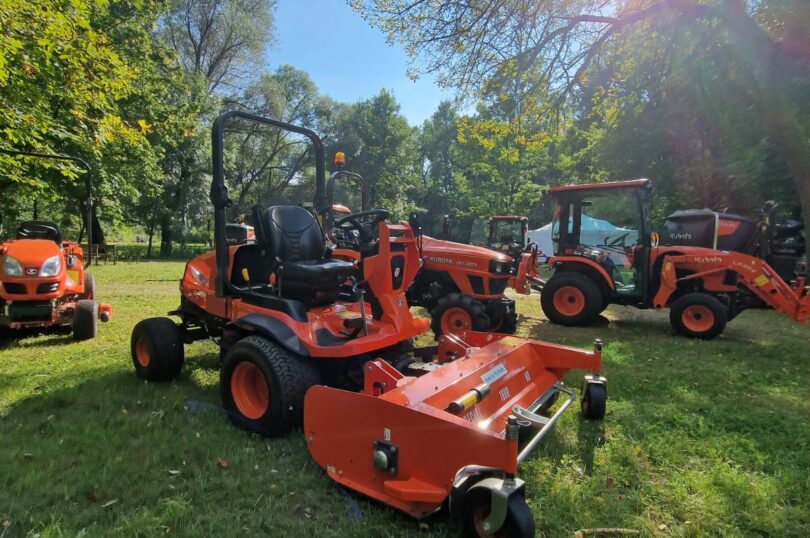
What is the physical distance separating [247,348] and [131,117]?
15.5 metres

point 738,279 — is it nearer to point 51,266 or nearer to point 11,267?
point 51,266

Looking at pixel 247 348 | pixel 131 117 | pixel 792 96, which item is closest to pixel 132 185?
pixel 131 117

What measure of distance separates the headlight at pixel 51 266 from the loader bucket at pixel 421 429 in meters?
4.73

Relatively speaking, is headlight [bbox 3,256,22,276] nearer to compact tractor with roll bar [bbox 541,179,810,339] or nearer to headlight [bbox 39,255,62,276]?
headlight [bbox 39,255,62,276]

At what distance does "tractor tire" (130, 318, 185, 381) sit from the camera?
424 cm

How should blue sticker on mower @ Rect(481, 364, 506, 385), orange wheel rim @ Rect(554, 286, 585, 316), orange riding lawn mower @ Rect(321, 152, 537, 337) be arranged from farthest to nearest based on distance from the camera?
orange wheel rim @ Rect(554, 286, 585, 316), orange riding lawn mower @ Rect(321, 152, 537, 337), blue sticker on mower @ Rect(481, 364, 506, 385)

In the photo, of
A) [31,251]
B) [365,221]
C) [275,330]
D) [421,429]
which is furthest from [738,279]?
[31,251]

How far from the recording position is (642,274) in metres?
7.51

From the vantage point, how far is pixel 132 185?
17422mm

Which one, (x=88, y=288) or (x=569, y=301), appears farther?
(x=569, y=301)

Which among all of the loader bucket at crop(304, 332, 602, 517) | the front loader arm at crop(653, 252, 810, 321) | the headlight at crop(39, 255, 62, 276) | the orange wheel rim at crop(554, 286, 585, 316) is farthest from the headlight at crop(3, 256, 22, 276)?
the front loader arm at crop(653, 252, 810, 321)

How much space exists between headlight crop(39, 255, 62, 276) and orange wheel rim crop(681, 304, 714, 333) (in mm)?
8426

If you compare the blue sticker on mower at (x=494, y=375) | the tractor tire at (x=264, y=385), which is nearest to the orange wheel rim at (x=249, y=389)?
the tractor tire at (x=264, y=385)

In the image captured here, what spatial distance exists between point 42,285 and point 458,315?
5062 mm
